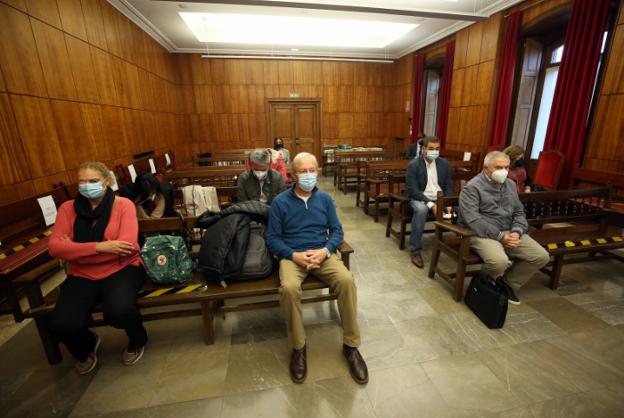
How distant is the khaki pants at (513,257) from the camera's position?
2.30 metres

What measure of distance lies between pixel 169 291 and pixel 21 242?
5.58 ft

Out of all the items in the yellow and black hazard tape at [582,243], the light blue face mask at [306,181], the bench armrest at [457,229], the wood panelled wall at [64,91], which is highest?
the wood panelled wall at [64,91]

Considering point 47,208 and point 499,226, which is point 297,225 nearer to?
point 499,226

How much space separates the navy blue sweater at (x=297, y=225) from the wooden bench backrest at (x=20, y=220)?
7.55 ft

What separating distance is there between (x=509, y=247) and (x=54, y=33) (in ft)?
17.4

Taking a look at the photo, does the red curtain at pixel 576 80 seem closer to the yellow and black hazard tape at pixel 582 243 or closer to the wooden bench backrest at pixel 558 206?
the wooden bench backrest at pixel 558 206

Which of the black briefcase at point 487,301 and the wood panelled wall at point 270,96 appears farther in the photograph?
the wood panelled wall at point 270,96

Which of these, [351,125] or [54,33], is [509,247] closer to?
[54,33]

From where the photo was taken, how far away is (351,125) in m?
9.96

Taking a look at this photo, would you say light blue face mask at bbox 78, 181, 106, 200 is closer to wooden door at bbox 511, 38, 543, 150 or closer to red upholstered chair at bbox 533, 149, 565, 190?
red upholstered chair at bbox 533, 149, 565, 190

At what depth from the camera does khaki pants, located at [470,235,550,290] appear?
230 cm

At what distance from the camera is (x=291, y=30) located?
7.11 m

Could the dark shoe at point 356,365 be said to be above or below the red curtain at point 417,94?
below

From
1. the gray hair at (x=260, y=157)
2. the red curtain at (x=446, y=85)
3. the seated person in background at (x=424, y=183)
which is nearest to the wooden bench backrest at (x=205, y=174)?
the gray hair at (x=260, y=157)
